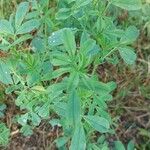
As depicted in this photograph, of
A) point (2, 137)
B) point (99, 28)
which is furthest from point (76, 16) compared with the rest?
point (2, 137)

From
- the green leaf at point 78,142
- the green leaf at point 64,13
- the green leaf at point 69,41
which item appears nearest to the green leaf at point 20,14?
the green leaf at point 64,13

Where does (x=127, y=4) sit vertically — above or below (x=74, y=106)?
above

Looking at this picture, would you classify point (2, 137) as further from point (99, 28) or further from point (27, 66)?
point (99, 28)

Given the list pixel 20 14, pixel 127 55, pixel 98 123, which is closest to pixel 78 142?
pixel 98 123

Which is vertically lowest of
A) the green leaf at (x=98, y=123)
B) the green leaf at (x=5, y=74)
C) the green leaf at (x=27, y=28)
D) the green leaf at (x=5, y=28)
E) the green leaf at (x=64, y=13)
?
the green leaf at (x=98, y=123)

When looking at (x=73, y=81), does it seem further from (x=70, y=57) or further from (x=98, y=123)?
(x=98, y=123)

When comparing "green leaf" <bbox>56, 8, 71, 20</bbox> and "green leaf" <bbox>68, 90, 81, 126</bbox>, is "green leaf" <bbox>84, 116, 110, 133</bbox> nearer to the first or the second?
"green leaf" <bbox>68, 90, 81, 126</bbox>

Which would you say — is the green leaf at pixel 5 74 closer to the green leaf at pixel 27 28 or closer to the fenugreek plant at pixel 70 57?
the fenugreek plant at pixel 70 57

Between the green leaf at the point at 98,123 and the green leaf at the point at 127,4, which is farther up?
the green leaf at the point at 127,4
